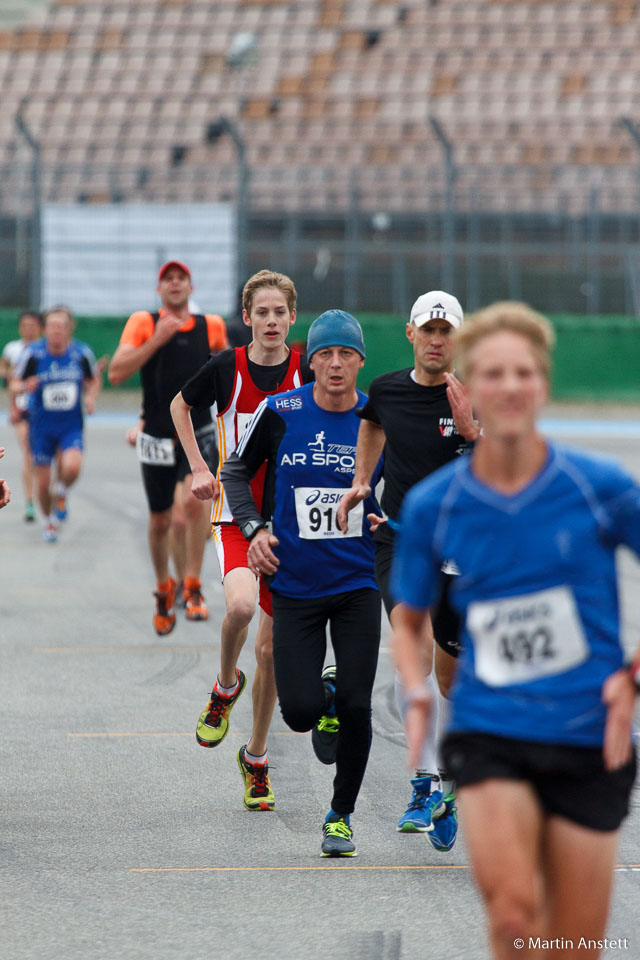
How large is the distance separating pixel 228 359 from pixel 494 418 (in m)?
3.45

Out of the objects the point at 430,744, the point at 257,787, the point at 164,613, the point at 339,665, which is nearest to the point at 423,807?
the point at 430,744

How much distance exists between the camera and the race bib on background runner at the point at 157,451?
9.58 m

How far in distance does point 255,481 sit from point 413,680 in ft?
9.25

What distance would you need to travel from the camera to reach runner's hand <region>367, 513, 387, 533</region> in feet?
17.6

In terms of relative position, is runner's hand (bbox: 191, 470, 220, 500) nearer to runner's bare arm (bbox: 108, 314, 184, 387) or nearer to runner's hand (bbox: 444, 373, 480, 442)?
runner's hand (bbox: 444, 373, 480, 442)

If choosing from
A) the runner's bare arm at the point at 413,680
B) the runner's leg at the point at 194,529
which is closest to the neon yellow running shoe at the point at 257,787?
the runner's bare arm at the point at 413,680

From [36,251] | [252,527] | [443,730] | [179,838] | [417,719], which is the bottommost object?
[179,838]

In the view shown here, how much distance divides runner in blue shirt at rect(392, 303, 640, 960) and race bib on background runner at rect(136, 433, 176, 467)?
20.9 ft

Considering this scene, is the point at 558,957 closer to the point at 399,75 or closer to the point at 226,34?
the point at 399,75

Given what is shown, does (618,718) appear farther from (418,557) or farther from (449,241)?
(449,241)

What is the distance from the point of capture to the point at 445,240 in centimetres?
2664

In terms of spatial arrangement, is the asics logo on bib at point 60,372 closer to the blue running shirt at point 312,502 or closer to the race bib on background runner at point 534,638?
the blue running shirt at point 312,502

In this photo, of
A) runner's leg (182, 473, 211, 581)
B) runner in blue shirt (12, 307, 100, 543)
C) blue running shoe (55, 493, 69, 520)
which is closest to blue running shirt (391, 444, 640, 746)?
runner's leg (182, 473, 211, 581)

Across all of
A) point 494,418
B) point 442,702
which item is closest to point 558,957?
point 494,418
